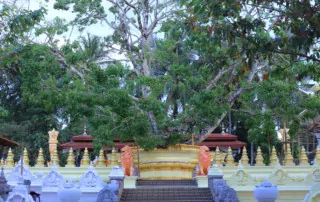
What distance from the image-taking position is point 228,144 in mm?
26109

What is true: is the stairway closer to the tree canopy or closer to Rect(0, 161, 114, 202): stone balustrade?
Rect(0, 161, 114, 202): stone balustrade

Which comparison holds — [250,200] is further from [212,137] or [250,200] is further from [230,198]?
[212,137]

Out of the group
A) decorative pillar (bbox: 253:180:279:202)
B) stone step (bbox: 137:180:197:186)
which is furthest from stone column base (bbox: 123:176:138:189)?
decorative pillar (bbox: 253:180:279:202)

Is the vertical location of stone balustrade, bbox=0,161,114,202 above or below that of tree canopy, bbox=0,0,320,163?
below

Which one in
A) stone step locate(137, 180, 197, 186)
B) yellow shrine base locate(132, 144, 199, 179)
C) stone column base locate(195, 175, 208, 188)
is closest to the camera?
stone column base locate(195, 175, 208, 188)

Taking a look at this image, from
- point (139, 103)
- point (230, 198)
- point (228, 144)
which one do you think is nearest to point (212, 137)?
point (228, 144)

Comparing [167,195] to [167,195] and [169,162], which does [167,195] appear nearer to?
[167,195]

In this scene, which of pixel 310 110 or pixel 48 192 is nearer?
pixel 48 192

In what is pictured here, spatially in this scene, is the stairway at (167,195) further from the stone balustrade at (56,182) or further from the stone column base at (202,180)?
the stone column base at (202,180)

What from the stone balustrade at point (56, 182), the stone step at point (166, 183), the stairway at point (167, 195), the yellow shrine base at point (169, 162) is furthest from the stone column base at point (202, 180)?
the stone balustrade at point (56, 182)

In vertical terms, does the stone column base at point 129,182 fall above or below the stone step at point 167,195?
above

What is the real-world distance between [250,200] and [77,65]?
387 inches

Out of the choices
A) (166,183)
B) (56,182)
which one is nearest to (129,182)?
(166,183)

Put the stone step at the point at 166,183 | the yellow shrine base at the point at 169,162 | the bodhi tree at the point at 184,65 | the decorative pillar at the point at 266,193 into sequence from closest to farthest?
the decorative pillar at the point at 266,193 < the bodhi tree at the point at 184,65 < the stone step at the point at 166,183 < the yellow shrine base at the point at 169,162
